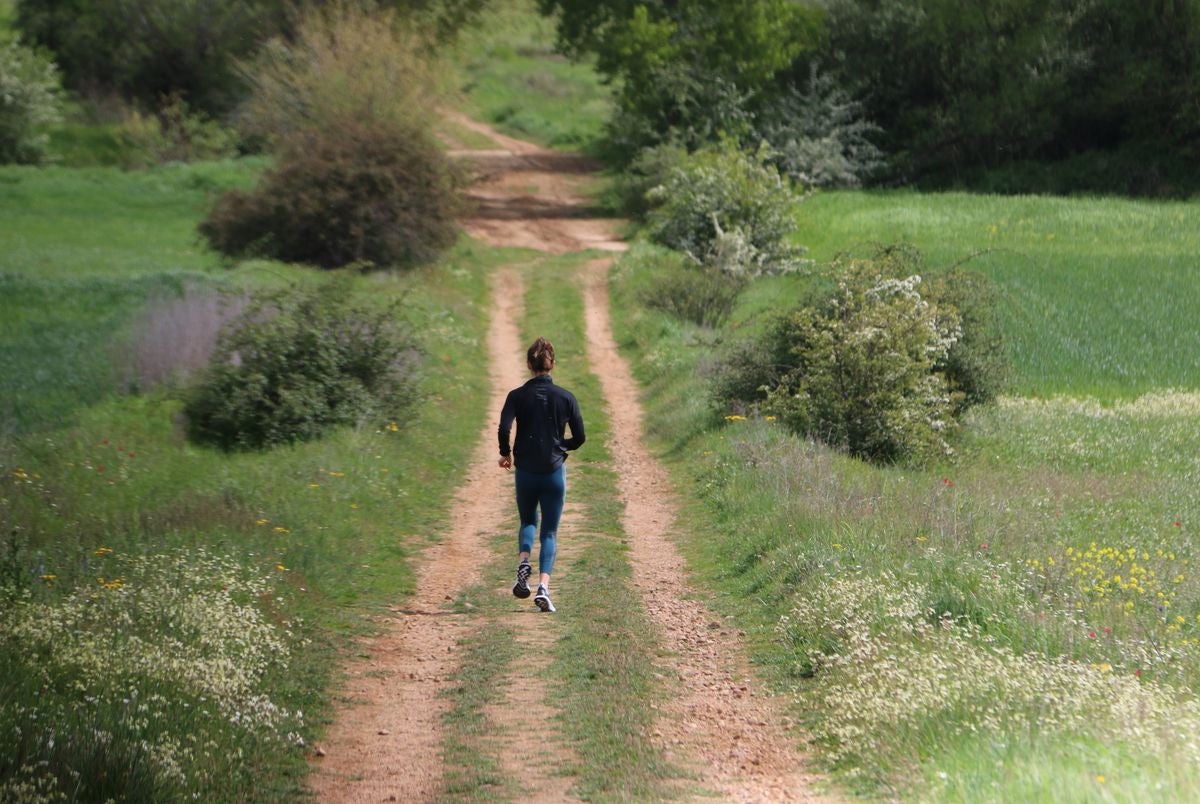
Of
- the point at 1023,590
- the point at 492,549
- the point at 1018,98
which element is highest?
the point at 1018,98

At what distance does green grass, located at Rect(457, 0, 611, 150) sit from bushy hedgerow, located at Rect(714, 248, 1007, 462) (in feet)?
99.5

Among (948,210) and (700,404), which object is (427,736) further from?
(948,210)

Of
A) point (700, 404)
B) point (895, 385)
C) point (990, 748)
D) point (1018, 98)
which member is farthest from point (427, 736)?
point (1018, 98)

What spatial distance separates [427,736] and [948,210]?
102 feet

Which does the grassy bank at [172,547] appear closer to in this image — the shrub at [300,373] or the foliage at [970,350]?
the shrub at [300,373]

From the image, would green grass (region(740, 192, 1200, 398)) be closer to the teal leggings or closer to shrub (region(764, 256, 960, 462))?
shrub (region(764, 256, 960, 462))

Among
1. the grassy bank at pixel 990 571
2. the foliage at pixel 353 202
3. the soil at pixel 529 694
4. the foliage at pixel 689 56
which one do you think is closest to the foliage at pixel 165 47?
the foliage at pixel 689 56

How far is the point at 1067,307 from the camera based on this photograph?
82.9ft

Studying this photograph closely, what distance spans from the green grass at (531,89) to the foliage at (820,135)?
960 cm

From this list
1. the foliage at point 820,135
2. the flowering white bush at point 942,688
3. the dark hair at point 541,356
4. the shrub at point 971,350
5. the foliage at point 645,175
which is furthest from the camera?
the foliage at point 820,135

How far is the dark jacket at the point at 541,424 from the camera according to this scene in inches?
399

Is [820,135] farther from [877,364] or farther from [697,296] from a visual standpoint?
[877,364]

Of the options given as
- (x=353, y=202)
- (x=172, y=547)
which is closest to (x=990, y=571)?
(x=172, y=547)

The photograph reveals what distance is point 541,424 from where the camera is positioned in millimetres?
10133
